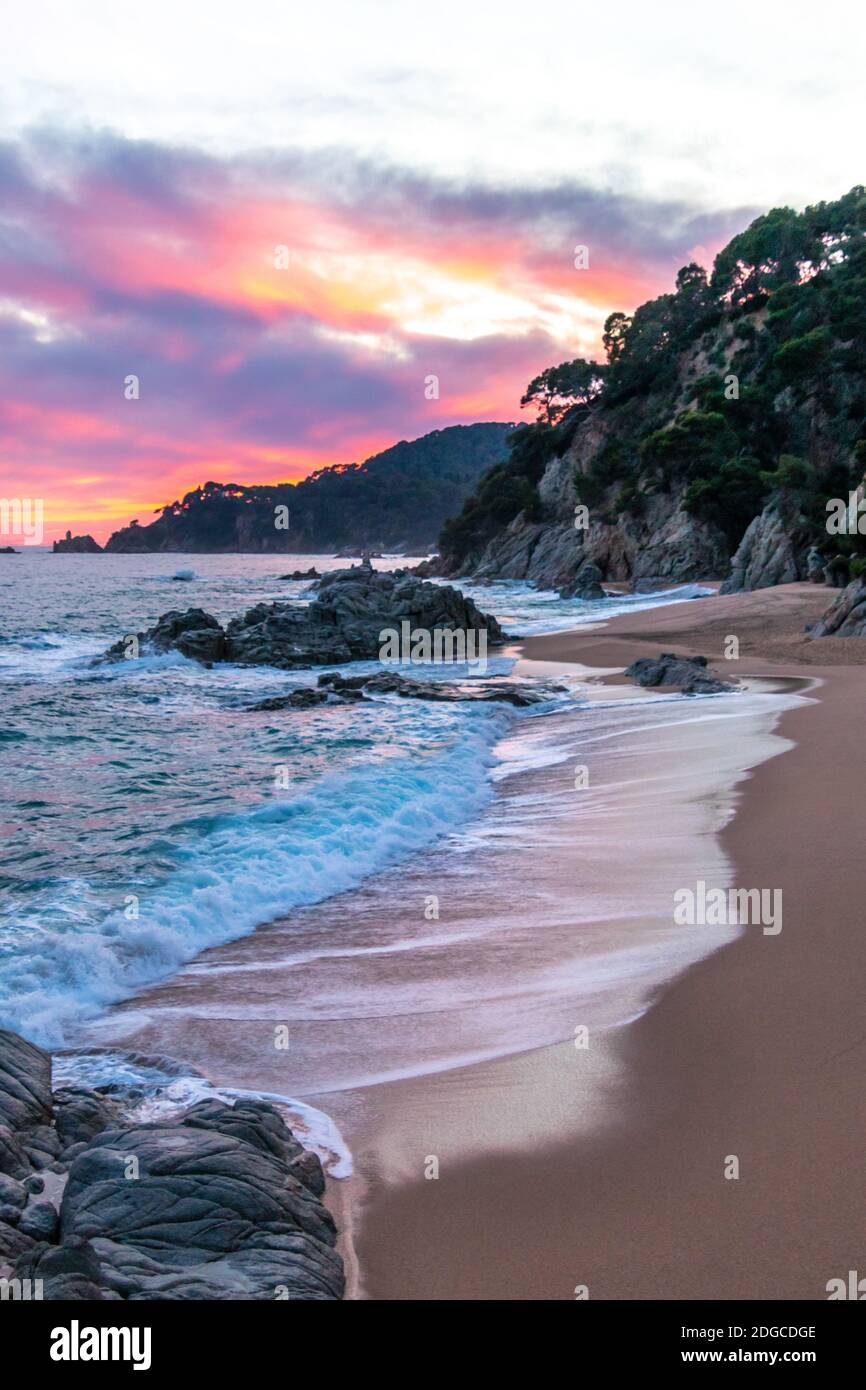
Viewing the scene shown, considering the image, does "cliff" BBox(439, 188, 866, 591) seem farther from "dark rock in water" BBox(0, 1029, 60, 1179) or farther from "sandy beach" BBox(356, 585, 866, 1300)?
"dark rock in water" BBox(0, 1029, 60, 1179)

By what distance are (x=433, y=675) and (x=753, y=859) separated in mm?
17466

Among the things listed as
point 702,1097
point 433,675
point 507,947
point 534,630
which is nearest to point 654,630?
point 534,630

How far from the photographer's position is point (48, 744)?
1562cm

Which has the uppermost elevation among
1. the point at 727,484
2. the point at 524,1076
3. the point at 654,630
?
the point at 727,484

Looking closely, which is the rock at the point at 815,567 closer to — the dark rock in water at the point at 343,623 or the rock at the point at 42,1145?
the dark rock in water at the point at 343,623

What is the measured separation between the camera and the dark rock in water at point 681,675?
1767 centimetres

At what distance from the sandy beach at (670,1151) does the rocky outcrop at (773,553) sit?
3521cm

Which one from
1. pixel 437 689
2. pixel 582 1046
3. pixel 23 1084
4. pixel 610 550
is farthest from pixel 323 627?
pixel 610 550

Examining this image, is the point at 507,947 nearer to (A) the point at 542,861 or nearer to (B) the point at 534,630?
(A) the point at 542,861

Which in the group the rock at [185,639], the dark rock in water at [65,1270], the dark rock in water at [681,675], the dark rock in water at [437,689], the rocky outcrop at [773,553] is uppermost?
the rocky outcrop at [773,553]

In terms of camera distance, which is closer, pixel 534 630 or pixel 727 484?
pixel 534 630

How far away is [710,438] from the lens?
56750mm

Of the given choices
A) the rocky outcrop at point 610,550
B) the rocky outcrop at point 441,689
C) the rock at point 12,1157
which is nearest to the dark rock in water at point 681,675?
the rocky outcrop at point 441,689
